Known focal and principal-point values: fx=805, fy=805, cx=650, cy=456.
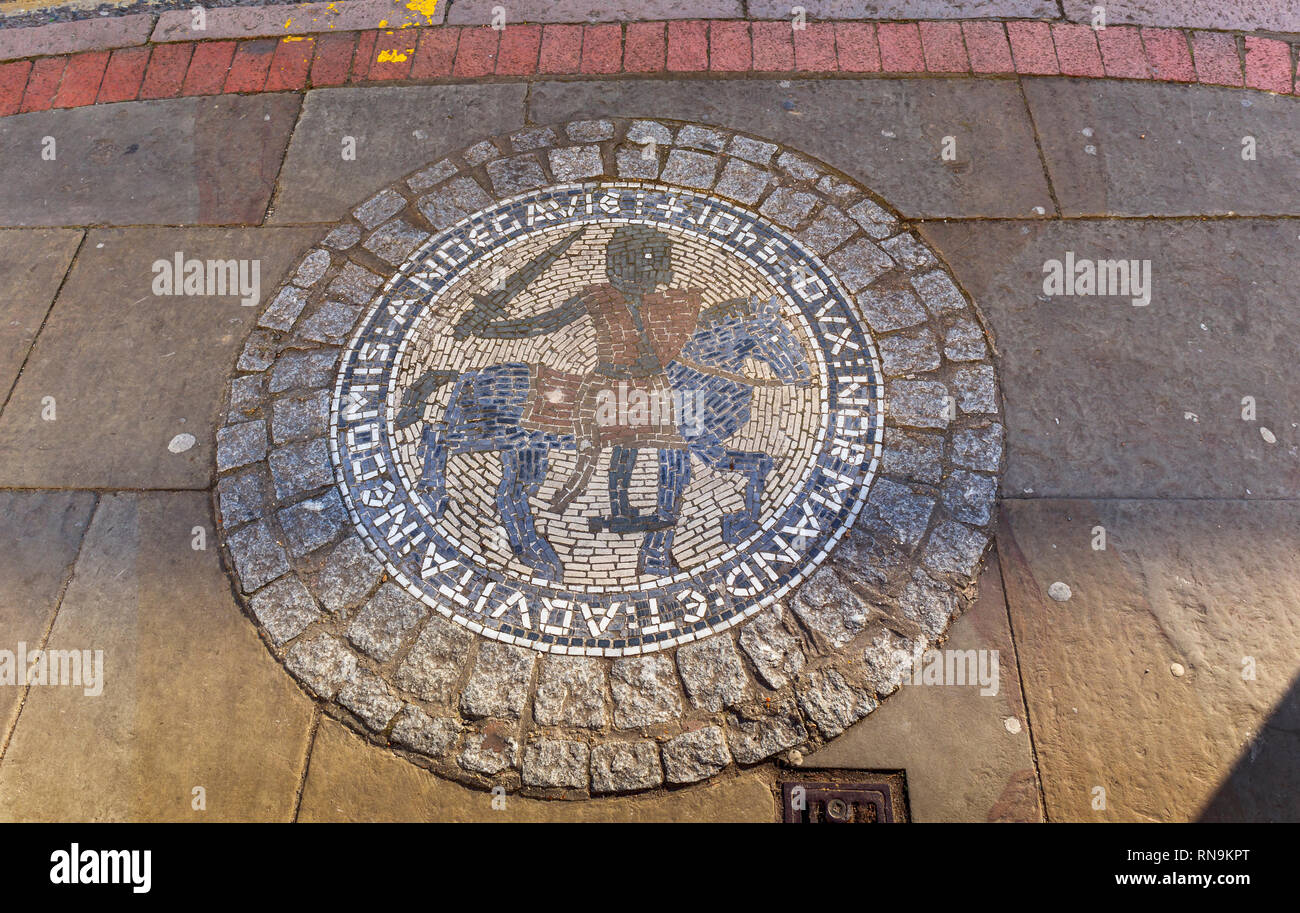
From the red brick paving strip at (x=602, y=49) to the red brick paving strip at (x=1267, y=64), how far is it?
4.25 meters

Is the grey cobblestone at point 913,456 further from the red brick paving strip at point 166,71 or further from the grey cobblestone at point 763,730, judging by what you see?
the red brick paving strip at point 166,71

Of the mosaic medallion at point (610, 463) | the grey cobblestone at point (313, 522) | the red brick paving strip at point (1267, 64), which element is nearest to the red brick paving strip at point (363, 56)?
the mosaic medallion at point (610, 463)

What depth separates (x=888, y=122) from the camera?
5.28 meters

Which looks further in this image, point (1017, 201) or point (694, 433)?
point (1017, 201)

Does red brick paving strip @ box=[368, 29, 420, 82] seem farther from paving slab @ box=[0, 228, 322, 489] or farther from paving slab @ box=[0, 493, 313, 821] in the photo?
paving slab @ box=[0, 493, 313, 821]

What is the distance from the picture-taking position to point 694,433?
13.5ft

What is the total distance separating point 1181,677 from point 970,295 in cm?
221

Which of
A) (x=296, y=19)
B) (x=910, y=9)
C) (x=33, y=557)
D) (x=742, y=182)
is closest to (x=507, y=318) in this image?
(x=742, y=182)

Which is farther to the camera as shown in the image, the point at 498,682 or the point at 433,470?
the point at 433,470

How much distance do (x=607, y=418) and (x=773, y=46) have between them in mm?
3256

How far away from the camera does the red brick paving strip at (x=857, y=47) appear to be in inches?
217

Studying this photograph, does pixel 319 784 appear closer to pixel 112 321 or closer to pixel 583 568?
pixel 583 568

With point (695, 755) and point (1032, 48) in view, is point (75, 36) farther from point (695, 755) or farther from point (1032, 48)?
point (1032, 48)
